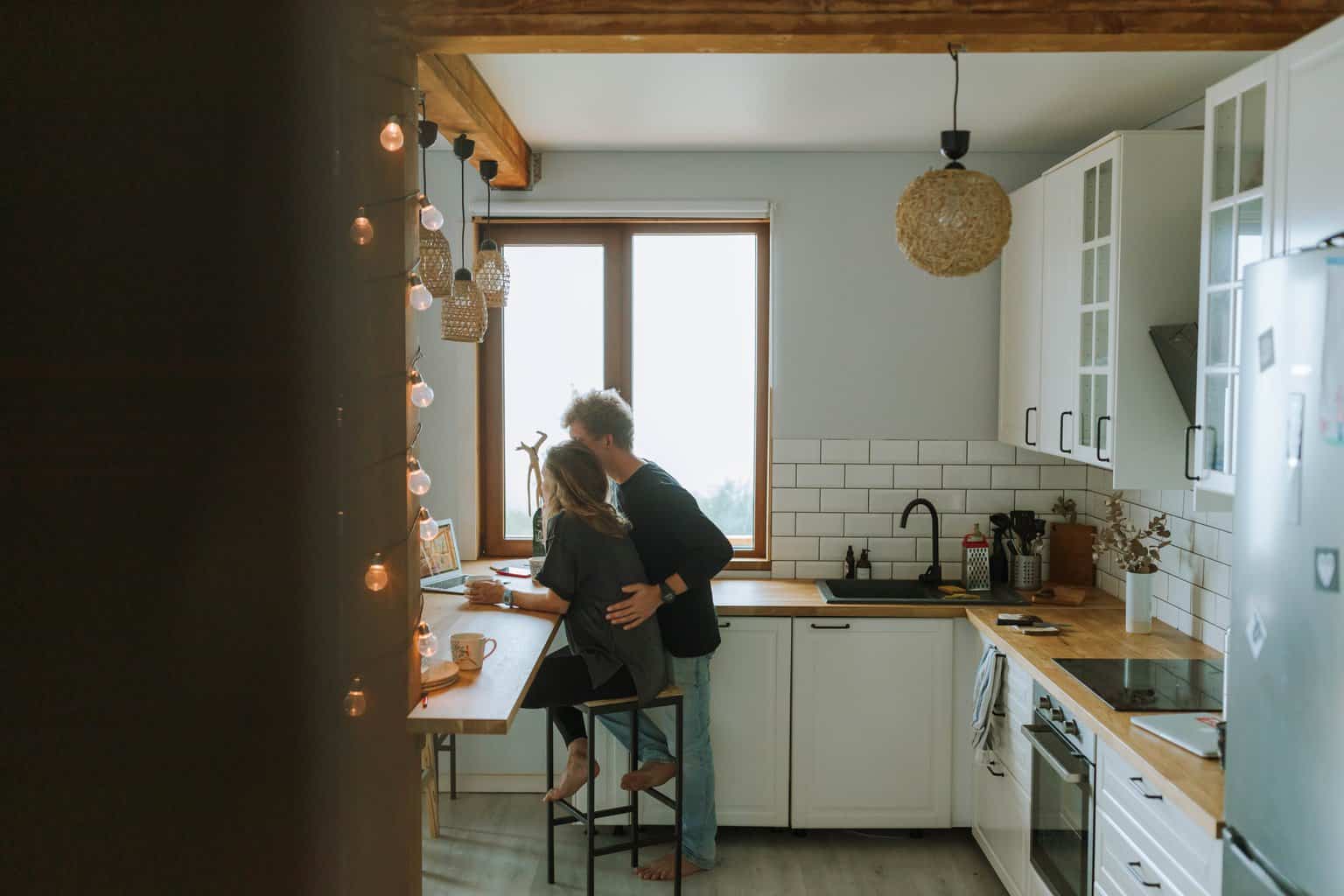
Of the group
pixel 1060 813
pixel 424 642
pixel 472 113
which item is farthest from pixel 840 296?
pixel 424 642

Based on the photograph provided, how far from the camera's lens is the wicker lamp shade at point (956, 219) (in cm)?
210

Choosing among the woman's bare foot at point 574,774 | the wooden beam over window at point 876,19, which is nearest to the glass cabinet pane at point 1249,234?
the wooden beam over window at point 876,19

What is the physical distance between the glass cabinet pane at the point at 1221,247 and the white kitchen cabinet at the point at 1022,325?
1.08 m

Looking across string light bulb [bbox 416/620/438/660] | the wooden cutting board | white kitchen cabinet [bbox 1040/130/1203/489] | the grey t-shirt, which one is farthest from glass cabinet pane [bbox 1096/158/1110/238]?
string light bulb [bbox 416/620/438/660]

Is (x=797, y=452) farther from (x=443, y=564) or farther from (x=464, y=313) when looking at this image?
(x=464, y=313)

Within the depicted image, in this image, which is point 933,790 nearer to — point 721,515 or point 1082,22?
point 721,515

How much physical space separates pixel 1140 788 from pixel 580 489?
1.59 metres

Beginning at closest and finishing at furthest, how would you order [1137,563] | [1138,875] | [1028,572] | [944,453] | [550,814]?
[1138,875] < [1137,563] < [550,814] < [1028,572] < [944,453]

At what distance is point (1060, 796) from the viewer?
2.63 m

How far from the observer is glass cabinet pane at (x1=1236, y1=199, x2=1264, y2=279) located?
6.90 feet

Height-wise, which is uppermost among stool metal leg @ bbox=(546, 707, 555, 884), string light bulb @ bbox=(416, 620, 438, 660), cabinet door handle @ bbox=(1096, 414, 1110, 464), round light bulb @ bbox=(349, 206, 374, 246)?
round light bulb @ bbox=(349, 206, 374, 246)

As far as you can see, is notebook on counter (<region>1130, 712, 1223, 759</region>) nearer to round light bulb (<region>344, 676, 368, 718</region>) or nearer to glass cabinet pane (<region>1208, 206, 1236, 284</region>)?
glass cabinet pane (<region>1208, 206, 1236, 284</region>)

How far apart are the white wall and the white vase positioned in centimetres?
97

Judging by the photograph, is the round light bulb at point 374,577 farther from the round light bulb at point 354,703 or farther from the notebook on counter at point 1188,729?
the notebook on counter at point 1188,729
